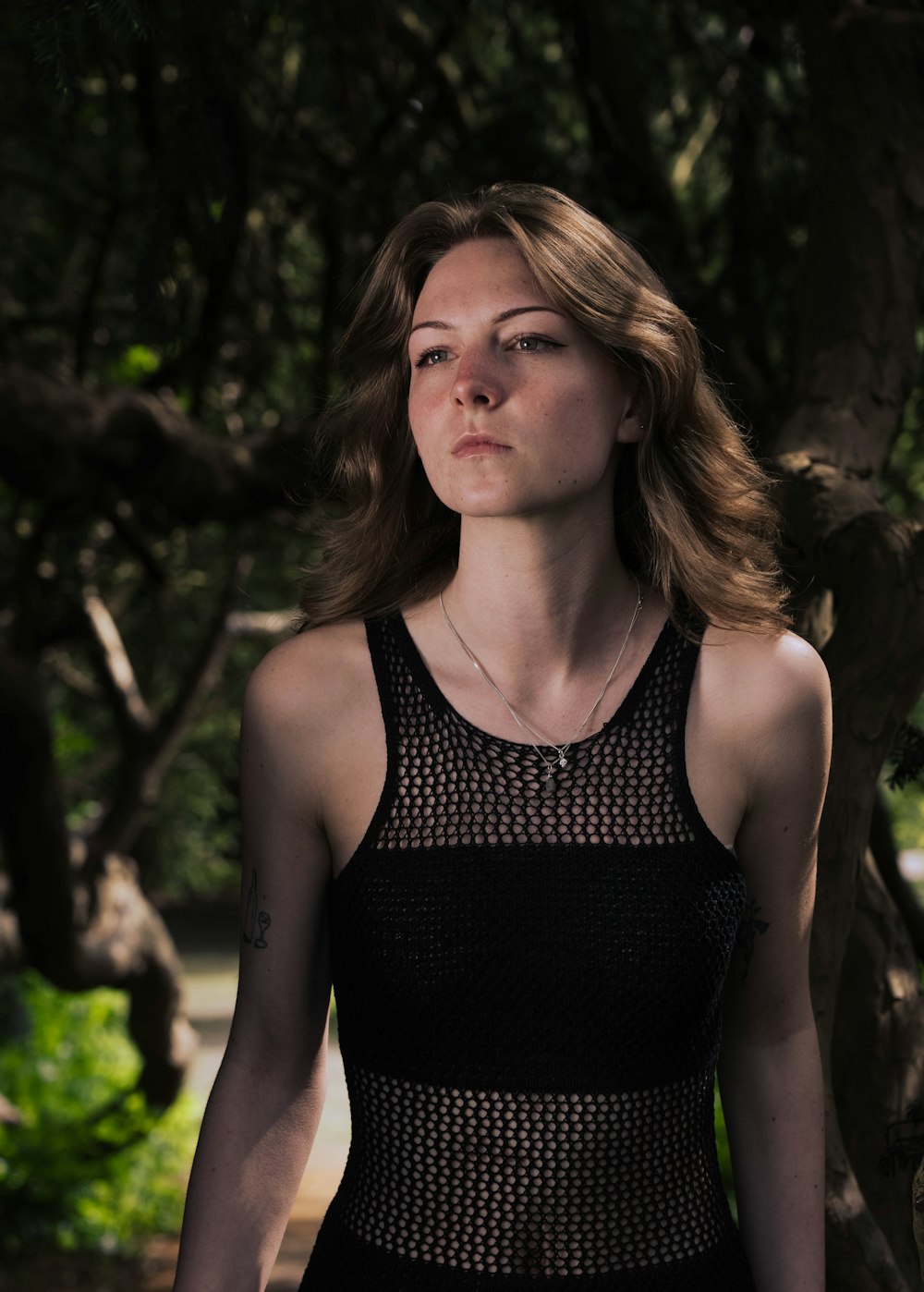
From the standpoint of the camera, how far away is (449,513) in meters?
2.30

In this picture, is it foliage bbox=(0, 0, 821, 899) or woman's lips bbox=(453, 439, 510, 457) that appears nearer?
woman's lips bbox=(453, 439, 510, 457)

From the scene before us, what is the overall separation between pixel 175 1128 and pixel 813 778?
715 centimetres

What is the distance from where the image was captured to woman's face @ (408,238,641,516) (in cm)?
196

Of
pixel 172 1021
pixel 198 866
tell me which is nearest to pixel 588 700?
pixel 172 1021

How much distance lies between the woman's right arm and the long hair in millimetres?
202

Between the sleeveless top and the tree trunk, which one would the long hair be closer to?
the sleeveless top

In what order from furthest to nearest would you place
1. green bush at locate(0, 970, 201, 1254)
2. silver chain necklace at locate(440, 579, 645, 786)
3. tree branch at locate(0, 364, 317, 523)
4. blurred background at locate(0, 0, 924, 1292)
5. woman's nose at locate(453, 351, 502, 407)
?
green bush at locate(0, 970, 201, 1254), tree branch at locate(0, 364, 317, 523), blurred background at locate(0, 0, 924, 1292), silver chain necklace at locate(440, 579, 645, 786), woman's nose at locate(453, 351, 502, 407)

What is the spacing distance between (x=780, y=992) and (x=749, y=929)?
102mm

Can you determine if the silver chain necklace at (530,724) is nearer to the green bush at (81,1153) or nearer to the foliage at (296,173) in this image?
the foliage at (296,173)

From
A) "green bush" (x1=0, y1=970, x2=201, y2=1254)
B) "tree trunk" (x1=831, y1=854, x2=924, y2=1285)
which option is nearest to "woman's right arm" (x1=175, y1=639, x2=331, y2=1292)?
"tree trunk" (x1=831, y1=854, x2=924, y2=1285)

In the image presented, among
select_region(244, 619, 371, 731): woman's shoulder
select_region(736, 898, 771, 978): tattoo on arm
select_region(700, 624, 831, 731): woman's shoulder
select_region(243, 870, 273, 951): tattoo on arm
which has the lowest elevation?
select_region(243, 870, 273, 951): tattoo on arm

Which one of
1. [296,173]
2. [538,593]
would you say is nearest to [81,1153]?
[296,173]

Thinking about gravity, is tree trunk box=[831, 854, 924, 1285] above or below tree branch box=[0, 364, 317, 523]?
below

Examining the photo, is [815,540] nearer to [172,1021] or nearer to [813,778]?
[813,778]
